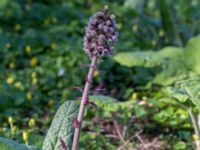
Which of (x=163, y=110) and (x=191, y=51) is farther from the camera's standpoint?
(x=191, y=51)

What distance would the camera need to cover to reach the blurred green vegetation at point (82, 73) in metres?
3.77

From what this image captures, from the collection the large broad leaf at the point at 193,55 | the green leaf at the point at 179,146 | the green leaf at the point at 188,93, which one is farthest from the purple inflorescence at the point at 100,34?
the large broad leaf at the point at 193,55

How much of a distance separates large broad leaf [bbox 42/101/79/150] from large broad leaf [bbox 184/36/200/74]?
5.40ft

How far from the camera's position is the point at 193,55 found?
13.8 ft

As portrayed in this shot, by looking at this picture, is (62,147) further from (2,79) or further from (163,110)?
(2,79)

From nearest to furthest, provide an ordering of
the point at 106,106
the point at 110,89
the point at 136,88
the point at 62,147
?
the point at 62,147 < the point at 106,106 < the point at 136,88 < the point at 110,89

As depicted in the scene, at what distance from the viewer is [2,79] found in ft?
15.4

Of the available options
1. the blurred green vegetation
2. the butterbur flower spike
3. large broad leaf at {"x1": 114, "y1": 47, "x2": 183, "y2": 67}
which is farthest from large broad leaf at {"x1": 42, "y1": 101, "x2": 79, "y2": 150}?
large broad leaf at {"x1": 114, "y1": 47, "x2": 183, "y2": 67}

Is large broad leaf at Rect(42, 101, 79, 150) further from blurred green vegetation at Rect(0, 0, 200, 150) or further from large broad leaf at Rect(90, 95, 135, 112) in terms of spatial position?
large broad leaf at Rect(90, 95, 135, 112)

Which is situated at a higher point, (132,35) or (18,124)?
(132,35)

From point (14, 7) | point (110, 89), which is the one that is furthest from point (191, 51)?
point (14, 7)

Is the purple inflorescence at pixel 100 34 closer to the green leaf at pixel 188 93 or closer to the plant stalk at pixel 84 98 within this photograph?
the plant stalk at pixel 84 98

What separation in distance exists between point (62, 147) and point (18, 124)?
152 cm

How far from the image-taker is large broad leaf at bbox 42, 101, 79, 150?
2682mm
